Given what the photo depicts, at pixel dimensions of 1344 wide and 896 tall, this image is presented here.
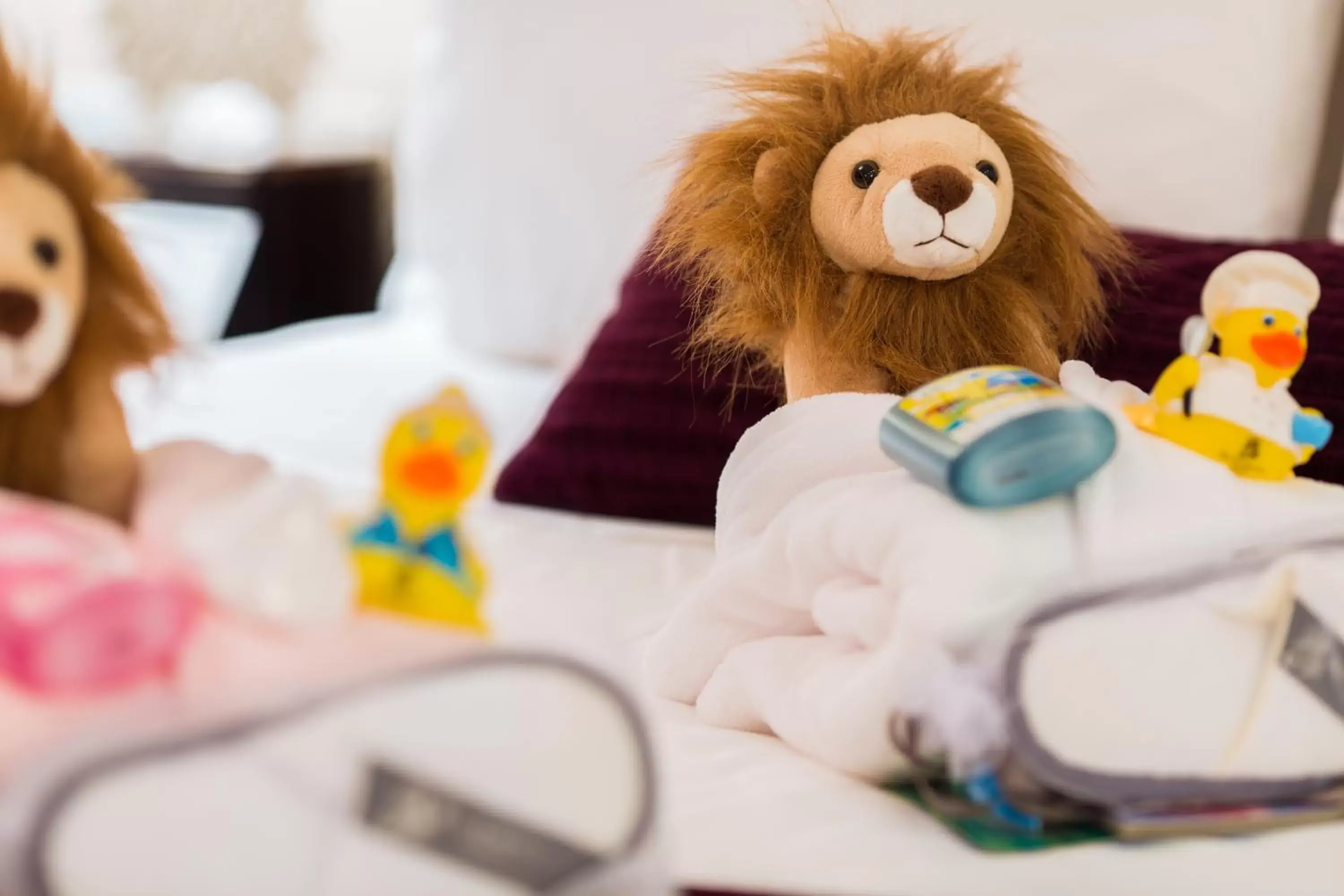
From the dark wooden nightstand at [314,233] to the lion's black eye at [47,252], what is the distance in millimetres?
1074

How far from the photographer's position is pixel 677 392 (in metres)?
0.66

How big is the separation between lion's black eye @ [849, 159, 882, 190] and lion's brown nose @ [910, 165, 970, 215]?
20 millimetres

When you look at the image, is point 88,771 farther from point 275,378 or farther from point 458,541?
point 275,378

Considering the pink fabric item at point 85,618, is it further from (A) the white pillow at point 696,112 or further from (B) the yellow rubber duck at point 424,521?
(A) the white pillow at point 696,112

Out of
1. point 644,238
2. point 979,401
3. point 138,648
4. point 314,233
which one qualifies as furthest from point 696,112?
point 314,233

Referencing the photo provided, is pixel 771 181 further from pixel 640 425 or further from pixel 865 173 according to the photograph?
pixel 640 425

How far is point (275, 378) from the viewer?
1025 mm

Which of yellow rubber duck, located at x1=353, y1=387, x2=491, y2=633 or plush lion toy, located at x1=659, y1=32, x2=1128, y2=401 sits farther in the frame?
plush lion toy, located at x1=659, y1=32, x2=1128, y2=401

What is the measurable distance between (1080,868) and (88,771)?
1.02 ft

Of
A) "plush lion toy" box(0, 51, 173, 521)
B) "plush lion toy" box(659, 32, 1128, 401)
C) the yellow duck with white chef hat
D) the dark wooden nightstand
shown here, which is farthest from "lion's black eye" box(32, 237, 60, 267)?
the dark wooden nightstand

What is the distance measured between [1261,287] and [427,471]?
34cm

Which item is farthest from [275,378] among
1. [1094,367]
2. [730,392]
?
[1094,367]

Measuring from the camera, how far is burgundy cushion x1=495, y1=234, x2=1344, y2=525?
23.7 inches

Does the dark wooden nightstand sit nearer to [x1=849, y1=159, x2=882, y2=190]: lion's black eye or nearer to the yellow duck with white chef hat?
[x1=849, y1=159, x2=882, y2=190]: lion's black eye
